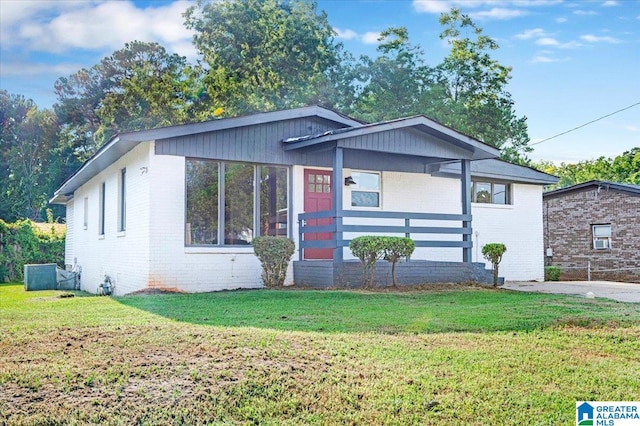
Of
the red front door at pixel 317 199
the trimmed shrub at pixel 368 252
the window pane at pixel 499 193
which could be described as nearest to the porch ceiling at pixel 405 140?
the red front door at pixel 317 199

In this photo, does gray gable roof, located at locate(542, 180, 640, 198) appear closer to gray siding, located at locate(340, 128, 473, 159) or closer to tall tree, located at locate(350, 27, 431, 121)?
tall tree, located at locate(350, 27, 431, 121)

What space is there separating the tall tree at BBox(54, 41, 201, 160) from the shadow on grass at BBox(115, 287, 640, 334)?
2198cm

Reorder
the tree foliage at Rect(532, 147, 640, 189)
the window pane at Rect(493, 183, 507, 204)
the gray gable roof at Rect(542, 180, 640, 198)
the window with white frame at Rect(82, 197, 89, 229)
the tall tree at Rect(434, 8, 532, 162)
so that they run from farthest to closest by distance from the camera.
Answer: the tree foliage at Rect(532, 147, 640, 189) → the tall tree at Rect(434, 8, 532, 162) → the gray gable roof at Rect(542, 180, 640, 198) → the window with white frame at Rect(82, 197, 89, 229) → the window pane at Rect(493, 183, 507, 204)

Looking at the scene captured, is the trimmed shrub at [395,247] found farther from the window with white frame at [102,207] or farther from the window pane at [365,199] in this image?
the window with white frame at [102,207]

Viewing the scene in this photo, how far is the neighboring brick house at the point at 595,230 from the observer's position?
68.2 feet

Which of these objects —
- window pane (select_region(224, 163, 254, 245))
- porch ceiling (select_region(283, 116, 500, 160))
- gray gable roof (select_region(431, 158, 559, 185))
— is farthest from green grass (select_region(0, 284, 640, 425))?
gray gable roof (select_region(431, 158, 559, 185))

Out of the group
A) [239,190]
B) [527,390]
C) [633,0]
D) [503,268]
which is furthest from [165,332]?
[633,0]

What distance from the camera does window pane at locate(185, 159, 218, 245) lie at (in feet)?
40.2

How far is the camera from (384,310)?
26.9 feet

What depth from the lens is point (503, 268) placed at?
17.0 m

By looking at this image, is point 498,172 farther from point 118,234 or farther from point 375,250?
point 118,234

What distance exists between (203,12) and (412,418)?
28203 mm

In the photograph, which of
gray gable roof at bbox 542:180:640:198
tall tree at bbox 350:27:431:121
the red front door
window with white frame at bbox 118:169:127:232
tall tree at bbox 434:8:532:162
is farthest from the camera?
tall tree at bbox 434:8:532:162

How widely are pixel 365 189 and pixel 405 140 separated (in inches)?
72.6
